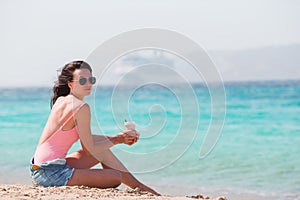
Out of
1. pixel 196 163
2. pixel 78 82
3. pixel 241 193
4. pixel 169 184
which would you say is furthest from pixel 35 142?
pixel 78 82

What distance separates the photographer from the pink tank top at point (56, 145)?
14.1 ft

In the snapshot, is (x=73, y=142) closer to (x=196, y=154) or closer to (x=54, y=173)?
(x=54, y=173)

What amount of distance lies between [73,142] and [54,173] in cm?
28

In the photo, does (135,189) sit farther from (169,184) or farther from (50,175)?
(169,184)

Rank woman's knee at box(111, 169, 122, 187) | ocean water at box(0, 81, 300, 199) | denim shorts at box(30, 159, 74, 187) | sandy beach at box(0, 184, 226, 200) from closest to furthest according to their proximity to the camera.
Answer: sandy beach at box(0, 184, 226, 200)
denim shorts at box(30, 159, 74, 187)
woman's knee at box(111, 169, 122, 187)
ocean water at box(0, 81, 300, 199)

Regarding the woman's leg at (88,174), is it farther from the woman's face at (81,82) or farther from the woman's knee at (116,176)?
the woman's face at (81,82)

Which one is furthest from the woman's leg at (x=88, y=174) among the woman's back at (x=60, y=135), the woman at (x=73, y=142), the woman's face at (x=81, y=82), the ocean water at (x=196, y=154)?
the ocean water at (x=196, y=154)

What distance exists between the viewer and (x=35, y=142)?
1119 cm

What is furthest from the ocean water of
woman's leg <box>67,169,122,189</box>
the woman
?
woman's leg <box>67,169,122,189</box>

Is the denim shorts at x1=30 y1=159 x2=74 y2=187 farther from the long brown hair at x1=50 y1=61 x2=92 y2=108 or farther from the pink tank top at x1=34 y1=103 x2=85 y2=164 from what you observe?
the long brown hair at x1=50 y1=61 x2=92 y2=108

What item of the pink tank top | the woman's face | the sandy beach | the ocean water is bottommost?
the ocean water

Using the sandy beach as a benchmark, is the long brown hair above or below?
above

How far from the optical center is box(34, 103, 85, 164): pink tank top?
4.30 metres

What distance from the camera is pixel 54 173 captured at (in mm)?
4281
